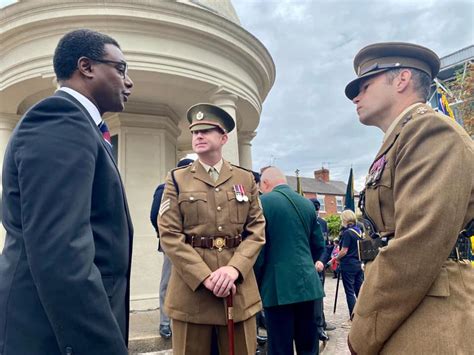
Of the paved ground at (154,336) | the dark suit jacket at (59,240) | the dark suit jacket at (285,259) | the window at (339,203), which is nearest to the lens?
the dark suit jacket at (59,240)

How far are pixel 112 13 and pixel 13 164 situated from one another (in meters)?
5.40

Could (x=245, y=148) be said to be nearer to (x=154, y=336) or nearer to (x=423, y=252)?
(x=154, y=336)

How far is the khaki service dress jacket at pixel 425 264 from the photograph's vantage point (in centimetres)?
150

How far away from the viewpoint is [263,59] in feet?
26.6

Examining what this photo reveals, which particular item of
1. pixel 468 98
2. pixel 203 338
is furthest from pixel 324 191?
pixel 203 338

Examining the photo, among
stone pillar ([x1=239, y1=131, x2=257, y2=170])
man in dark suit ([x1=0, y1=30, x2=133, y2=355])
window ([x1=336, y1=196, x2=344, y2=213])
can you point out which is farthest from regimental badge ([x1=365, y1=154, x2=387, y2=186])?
window ([x1=336, y1=196, x2=344, y2=213])

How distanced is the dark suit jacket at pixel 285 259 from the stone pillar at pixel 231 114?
3.11m

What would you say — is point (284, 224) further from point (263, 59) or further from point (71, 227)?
point (263, 59)

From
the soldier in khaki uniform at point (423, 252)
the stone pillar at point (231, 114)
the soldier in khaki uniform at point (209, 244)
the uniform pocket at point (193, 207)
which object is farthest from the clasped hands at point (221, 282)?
the stone pillar at point (231, 114)

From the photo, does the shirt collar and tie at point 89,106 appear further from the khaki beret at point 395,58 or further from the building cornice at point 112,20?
the building cornice at point 112,20

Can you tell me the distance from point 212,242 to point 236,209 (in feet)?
1.04

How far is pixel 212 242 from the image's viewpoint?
9.32 ft

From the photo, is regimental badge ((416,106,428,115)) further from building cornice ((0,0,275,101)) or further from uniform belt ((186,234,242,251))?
building cornice ((0,0,275,101))

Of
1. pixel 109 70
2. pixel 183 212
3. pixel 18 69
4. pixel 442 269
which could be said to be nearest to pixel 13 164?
pixel 109 70
